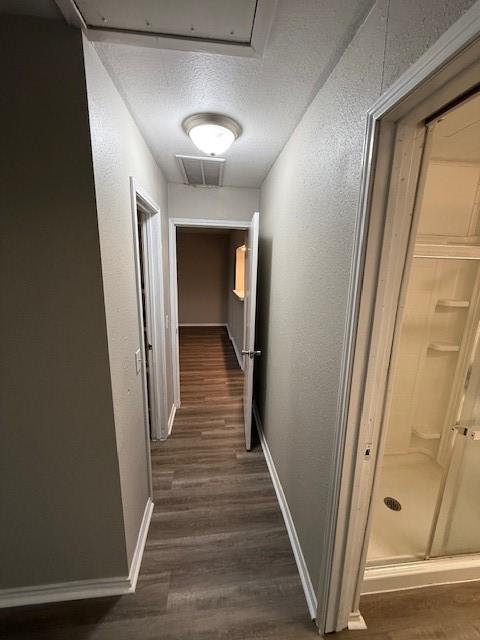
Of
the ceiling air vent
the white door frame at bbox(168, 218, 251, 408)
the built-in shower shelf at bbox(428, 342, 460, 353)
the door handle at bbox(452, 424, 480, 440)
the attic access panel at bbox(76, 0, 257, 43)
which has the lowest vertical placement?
the door handle at bbox(452, 424, 480, 440)

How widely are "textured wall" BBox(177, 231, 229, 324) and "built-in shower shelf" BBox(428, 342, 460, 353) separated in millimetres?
4969

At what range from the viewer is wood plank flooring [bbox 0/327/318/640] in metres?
1.21

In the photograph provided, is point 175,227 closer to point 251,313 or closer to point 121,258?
point 251,313

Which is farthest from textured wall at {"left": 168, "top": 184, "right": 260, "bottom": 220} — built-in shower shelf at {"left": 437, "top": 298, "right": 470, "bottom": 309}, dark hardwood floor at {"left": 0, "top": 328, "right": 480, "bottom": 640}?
dark hardwood floor at {"left": 0, "top": 328, "right": 480, "bottom": 640}

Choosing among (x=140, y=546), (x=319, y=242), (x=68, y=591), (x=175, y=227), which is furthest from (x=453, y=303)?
(x=68, y=591)

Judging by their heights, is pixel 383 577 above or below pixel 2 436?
below

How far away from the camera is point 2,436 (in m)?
1.13

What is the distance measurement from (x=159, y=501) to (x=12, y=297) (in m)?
1.63

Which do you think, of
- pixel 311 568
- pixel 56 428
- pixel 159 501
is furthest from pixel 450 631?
pixel 56 428

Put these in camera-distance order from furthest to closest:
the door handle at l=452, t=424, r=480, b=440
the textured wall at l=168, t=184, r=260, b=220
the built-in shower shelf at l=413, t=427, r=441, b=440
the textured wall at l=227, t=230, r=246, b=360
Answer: the textured wall at l=227, t=230, r=246, b=360, the textured wall at l=168, t=184, r=260, b=220, the built-in shower shelf at l=413, t=427, r=441, b=440, the door handle at l=452, t=424, r=480, b=440

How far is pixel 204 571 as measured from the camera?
145 centimetres

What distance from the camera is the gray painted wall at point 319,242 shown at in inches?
29.3

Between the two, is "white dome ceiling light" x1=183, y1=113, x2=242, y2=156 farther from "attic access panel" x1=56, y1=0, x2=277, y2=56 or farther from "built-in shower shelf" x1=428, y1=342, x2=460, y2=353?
"built-in shower shelf" x1=428, y1=342, x2=460, y2=353

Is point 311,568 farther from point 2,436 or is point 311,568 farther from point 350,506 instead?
point 2,436
